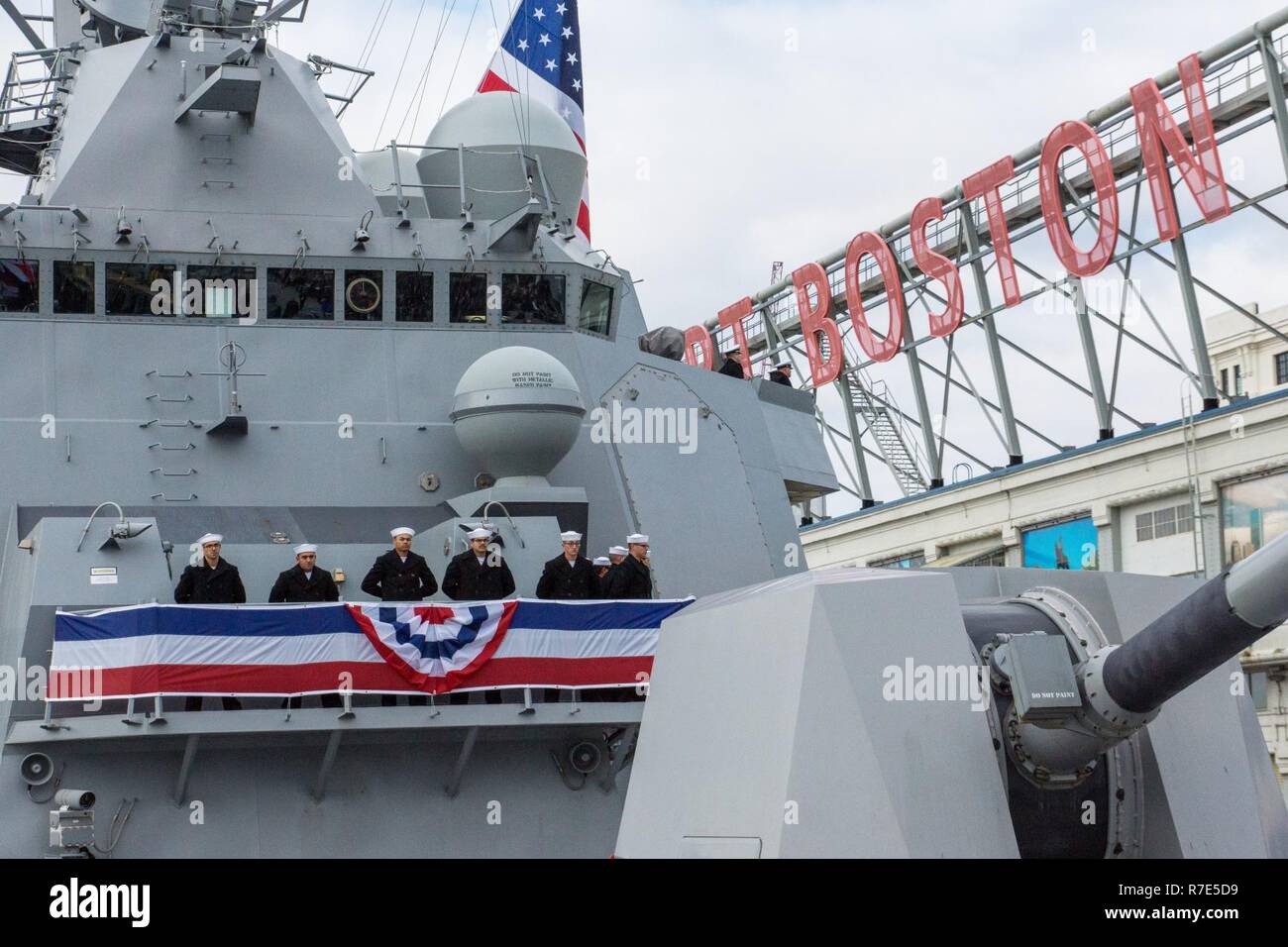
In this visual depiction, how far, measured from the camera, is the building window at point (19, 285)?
1148 centimetres

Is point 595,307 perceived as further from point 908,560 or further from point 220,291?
point 908,560

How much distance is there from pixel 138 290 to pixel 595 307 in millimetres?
3333

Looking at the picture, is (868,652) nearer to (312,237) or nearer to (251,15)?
(312,237)

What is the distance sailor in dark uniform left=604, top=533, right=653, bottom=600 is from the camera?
32.3 feet

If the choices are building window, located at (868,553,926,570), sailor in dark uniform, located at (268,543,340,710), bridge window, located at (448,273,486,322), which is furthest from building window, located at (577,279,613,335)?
building window, located at (868,553,926,570)

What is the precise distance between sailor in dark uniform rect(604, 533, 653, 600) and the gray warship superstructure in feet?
1.84

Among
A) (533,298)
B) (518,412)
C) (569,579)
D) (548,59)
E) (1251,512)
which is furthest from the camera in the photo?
(548,59)

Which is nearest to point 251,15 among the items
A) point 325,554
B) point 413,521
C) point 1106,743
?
point 413,521

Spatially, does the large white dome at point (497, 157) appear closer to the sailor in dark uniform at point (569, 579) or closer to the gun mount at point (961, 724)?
the sailor in dark uniform at point (569, 579)

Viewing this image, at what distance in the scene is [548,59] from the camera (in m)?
26.4

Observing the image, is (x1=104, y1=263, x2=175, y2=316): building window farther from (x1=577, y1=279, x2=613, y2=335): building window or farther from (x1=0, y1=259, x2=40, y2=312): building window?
(x1=577, y1=279, x2=613, y2=335): building window

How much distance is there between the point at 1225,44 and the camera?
21453mm

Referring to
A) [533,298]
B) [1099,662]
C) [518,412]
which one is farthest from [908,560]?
[1099,662]
